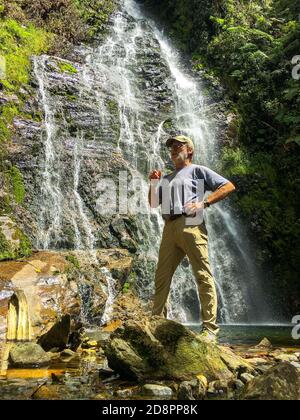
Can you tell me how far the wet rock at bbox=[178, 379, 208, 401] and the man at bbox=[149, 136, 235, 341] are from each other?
0.89 metres

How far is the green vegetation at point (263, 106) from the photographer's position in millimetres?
16359

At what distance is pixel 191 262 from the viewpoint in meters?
5.17

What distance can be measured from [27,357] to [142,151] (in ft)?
39.0

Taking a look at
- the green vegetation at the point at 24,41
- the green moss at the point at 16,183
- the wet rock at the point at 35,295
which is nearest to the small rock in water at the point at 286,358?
the wet rock at the point at 35,295

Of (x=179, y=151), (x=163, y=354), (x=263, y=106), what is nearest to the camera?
(x=163, y=354)

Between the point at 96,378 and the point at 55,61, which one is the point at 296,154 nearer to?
the point at 55,61

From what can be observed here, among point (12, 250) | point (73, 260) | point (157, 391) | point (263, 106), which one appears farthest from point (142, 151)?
point (157, 391)

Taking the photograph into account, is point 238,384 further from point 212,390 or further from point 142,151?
point 142,151

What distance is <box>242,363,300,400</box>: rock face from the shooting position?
11.2 feet

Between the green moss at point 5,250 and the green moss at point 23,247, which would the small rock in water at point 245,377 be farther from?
the green moss at point 5,250

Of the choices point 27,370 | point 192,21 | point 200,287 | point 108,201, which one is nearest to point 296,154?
point 108,201

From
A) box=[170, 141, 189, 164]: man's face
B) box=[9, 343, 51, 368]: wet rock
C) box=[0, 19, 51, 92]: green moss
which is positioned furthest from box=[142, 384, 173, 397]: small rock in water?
box=[0, 19, 51, 92]: green moss

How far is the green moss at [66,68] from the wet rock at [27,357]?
14.5 meters
